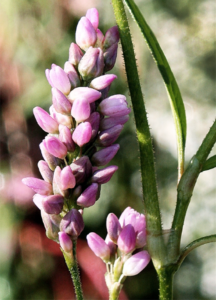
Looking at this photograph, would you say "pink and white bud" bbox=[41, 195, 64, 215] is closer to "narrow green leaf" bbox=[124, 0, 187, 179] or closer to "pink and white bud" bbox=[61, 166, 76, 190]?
"pink and white bud" bbox=[61, 166, 76, 190]

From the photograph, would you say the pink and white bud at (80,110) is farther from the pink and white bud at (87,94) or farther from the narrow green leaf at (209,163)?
the narrow green leaf at (209,163)

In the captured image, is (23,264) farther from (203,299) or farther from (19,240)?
(203,299)

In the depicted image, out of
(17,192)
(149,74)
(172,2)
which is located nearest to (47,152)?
(17,192)

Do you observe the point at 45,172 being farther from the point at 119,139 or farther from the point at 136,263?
the point at 119,139

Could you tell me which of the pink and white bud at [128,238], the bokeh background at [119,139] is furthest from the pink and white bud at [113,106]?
the bokeh background at [119,139]

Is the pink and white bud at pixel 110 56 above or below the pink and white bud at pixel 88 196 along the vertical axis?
above

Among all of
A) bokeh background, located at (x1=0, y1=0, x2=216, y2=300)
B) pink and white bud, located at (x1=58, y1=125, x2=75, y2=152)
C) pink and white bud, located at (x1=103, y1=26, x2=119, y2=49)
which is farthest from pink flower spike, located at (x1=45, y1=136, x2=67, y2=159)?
bokeh background, located at (x1=0, y1=0, x2=216, y2=300)
